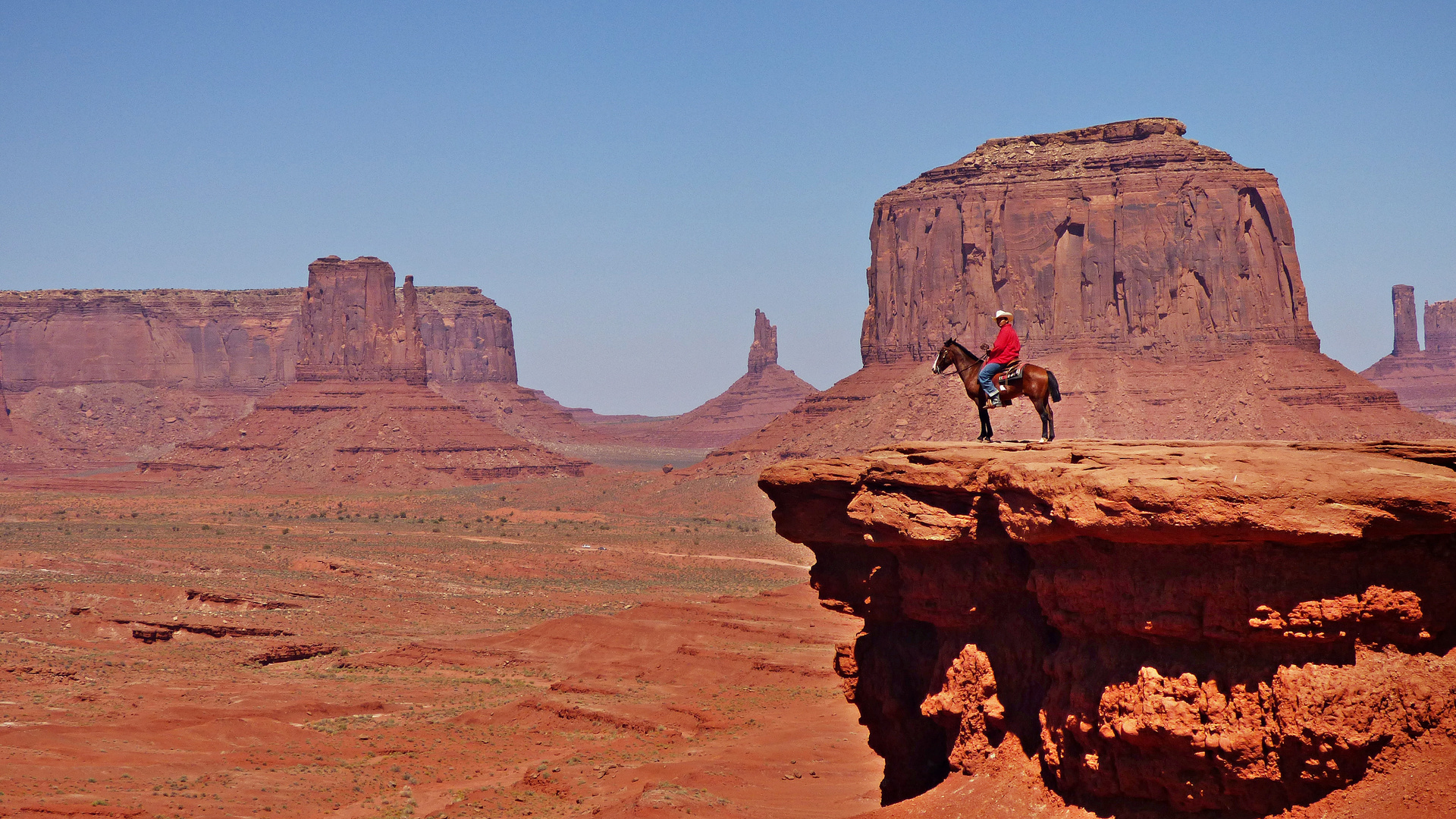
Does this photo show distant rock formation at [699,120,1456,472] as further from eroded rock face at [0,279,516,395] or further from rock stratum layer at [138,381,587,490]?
eroded rock face at [0,279,516,395]

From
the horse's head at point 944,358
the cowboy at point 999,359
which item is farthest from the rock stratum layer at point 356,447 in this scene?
the cowboy at point 999,359

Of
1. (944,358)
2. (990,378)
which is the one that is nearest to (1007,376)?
(990,378)

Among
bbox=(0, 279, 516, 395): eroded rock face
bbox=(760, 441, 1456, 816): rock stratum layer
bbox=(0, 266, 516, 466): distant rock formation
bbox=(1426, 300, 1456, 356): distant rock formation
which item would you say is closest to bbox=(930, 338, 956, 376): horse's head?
bbox=(760, 441, 1456, 816): rock stratum layer

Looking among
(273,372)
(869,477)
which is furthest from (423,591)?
(273,372)

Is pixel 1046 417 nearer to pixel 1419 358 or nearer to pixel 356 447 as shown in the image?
pixel 356 447

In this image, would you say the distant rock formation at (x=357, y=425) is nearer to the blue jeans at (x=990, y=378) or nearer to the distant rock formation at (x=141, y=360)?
the distant rock formation at (x=141, y=360)
